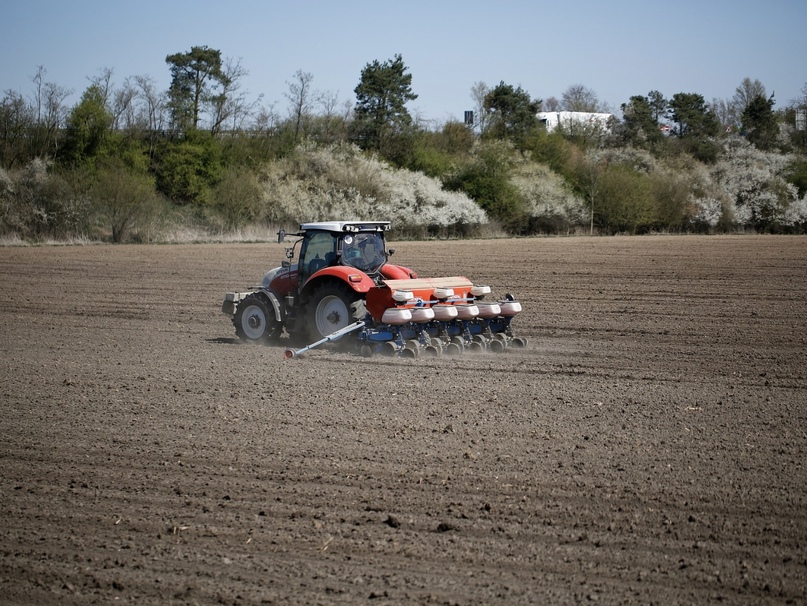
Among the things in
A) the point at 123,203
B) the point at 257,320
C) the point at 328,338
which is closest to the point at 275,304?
the point at 257,320

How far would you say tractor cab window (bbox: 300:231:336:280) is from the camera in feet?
42.6

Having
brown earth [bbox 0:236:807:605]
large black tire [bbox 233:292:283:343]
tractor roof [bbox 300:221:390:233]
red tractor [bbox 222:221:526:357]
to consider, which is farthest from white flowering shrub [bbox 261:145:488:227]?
tractor roof [bbox 300:221:390:233]

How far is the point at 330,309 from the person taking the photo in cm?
1280

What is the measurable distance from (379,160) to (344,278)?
1774 inches

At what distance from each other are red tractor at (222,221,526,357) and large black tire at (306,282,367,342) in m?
0.01

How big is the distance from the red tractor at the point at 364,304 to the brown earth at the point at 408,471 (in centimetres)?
42

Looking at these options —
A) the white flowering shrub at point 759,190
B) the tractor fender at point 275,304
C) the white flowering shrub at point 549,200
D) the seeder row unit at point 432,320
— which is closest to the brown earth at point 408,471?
the seeder row unit at point 432,320

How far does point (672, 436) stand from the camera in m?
7.93

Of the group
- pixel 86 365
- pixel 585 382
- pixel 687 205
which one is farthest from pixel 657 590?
pixel 687 205

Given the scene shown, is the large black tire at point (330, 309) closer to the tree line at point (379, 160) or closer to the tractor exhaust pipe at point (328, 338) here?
the tractor exhaust pipe at point (328, 338)

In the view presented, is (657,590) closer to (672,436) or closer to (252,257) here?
(672,436)

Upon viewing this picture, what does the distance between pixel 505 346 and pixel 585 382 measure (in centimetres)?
245

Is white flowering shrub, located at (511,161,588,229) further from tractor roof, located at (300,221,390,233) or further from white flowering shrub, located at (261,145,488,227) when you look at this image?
tractor roof, located at (300,221,390,233)

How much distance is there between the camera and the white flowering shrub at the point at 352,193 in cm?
4984
